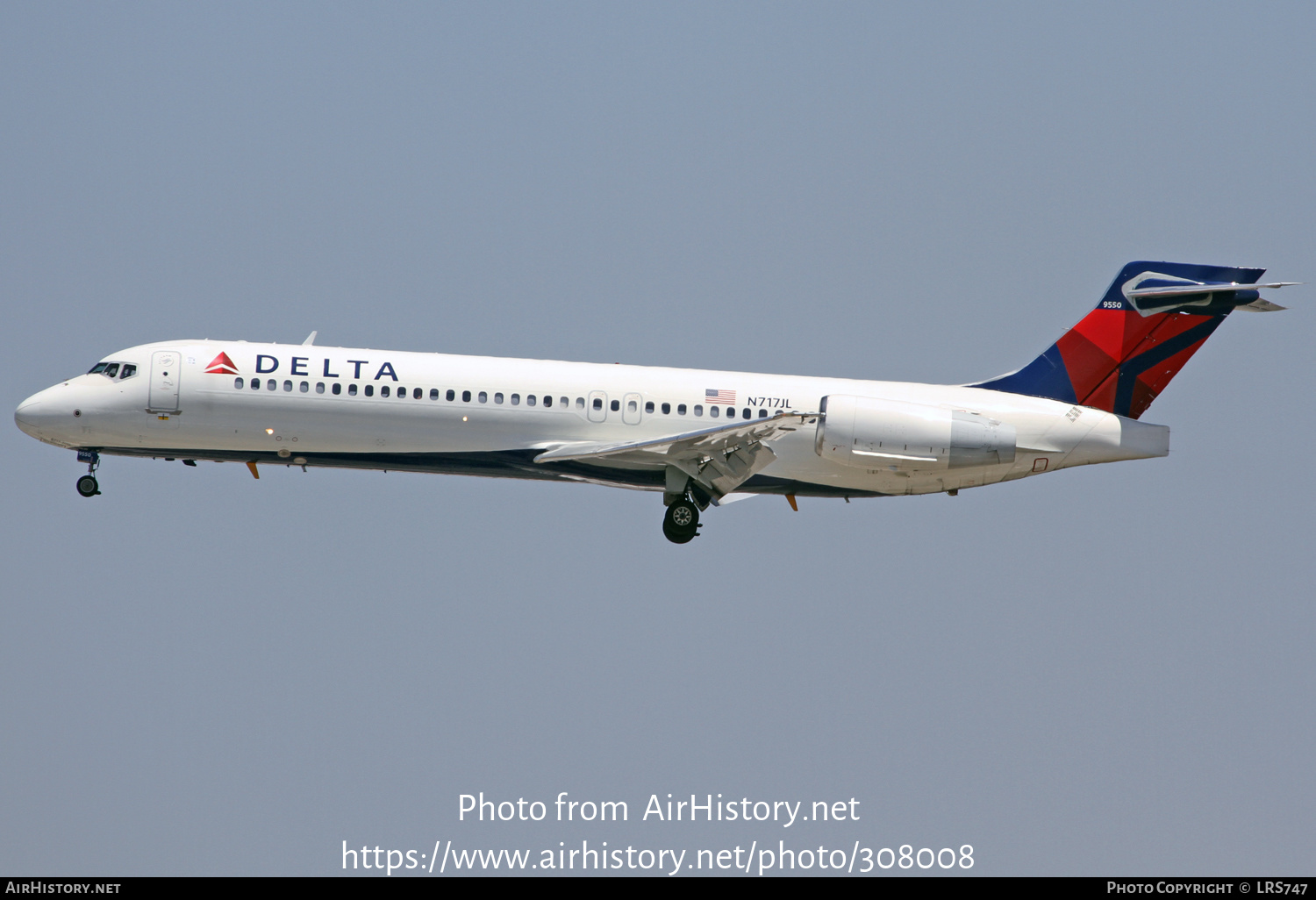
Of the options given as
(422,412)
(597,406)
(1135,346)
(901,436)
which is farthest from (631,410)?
(1135,346)

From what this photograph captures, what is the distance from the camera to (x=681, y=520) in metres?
32.4

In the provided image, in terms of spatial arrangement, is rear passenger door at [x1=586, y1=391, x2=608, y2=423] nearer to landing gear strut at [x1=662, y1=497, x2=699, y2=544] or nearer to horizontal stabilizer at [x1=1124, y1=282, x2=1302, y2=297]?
landing gear strut at [x1=662, y1=497, x2=699, y2=544]

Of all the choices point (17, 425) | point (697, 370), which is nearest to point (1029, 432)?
point (697, 370)

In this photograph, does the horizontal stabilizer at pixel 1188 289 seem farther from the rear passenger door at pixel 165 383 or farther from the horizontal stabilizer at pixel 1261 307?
the rear passenger door at pixel 165 383

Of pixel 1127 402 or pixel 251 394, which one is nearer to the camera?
pixel 251 394

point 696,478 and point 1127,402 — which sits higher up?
point 1127,402

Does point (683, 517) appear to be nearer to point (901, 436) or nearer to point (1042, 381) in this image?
point (901, 436)

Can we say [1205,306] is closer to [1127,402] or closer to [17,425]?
[1127,402]

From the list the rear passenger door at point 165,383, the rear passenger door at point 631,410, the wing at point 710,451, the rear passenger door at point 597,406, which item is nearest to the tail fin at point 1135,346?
the wing at point 710,451

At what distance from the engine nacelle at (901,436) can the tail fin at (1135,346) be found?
9.93ft

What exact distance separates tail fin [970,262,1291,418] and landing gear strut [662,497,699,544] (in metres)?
7.06

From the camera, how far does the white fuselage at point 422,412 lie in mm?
31281

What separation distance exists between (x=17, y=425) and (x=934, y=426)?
1896 centimetres

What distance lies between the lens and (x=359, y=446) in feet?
103
